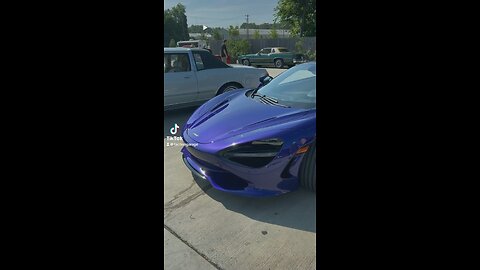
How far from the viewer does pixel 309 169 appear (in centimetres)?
239

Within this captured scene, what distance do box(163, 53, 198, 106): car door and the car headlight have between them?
302 centimetres

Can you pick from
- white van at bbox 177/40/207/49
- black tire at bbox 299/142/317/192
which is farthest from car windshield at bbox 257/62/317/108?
white van at bbox 177/40/207/49

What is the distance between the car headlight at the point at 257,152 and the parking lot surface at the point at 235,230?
39cm

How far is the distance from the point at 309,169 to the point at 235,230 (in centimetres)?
77

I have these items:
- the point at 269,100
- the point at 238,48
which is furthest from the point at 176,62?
the point at 238,48

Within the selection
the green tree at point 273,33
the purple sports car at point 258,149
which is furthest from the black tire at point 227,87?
the green tree at point 273,33

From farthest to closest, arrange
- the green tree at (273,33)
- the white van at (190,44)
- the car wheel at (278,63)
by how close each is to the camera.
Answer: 1. the green tree at (273,33)
2. the car wheel at (278,63)
3. the white van at (190,44)

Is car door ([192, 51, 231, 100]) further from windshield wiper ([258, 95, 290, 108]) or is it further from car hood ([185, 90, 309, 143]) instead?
windshield wiper ([258, 95, 290, 108])

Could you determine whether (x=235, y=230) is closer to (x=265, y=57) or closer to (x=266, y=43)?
(x=265, y=57)

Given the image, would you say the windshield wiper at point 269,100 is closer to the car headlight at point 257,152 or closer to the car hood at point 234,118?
the car hood at point 234,118

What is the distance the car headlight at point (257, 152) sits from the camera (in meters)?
2.28
